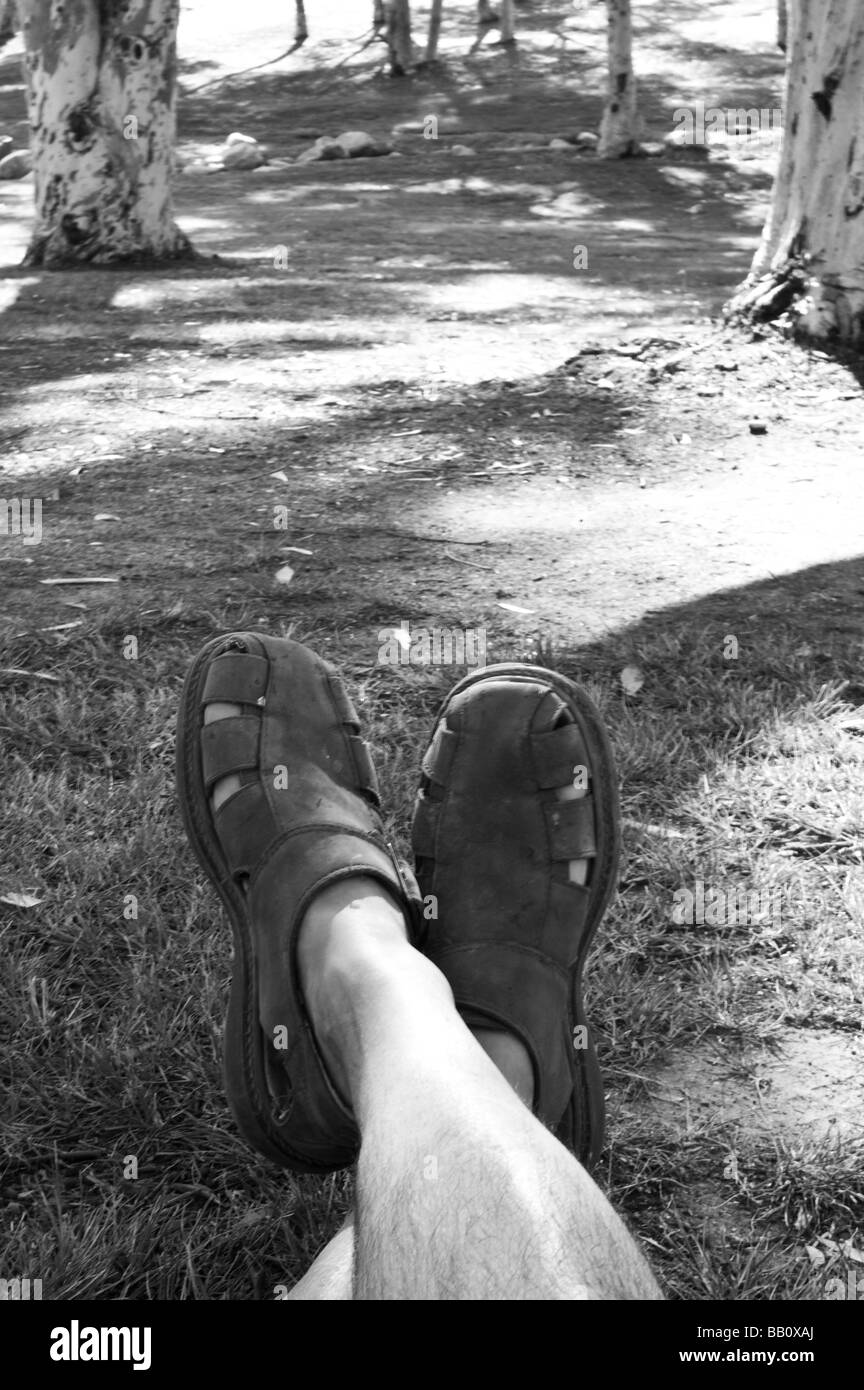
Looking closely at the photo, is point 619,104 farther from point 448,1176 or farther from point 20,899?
point 448,1176

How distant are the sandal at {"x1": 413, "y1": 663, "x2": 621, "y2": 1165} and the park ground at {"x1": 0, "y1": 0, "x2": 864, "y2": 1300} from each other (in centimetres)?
13

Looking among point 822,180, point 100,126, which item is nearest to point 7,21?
point 100,126

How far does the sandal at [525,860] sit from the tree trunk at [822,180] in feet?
12.1

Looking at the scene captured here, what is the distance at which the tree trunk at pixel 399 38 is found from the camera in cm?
2253

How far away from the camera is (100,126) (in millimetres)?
7879

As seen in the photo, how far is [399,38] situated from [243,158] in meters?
8.42

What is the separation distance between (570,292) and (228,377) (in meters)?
3.44

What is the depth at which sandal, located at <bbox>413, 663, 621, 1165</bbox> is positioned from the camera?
186cm

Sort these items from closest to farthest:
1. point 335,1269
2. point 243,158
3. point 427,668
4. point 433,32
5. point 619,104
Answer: point 335,1269 → point 427,668 → point 619,104 → point 243,158 → point 433,32

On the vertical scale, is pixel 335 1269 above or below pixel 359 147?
below

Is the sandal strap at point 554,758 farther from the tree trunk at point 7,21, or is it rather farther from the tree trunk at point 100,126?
the tree trunk at point 7,21

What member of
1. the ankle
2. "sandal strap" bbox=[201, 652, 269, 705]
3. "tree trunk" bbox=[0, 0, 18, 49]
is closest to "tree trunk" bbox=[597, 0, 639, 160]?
"sandal strap" bbox=[201, 652, 269, 705]
